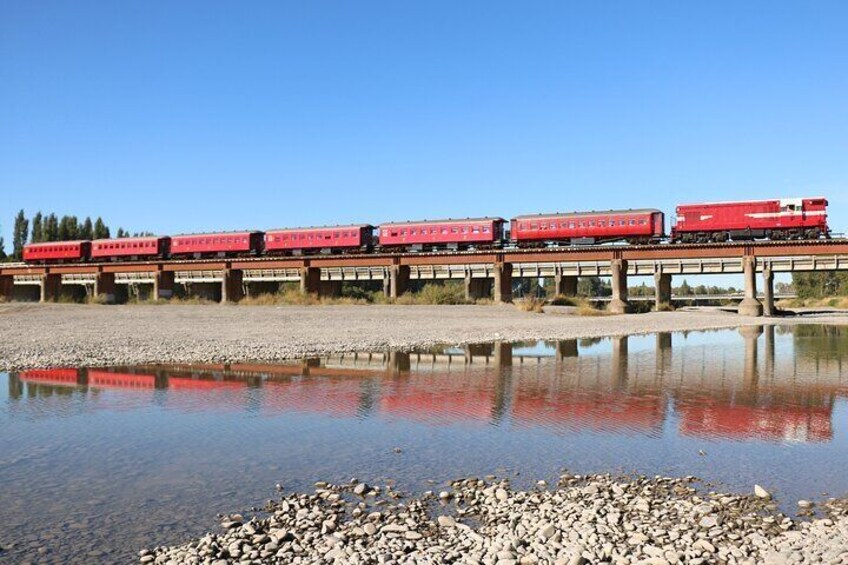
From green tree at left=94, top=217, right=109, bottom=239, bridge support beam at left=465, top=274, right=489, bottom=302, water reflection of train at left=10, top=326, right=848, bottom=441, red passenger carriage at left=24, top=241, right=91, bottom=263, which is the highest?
green tree at left=94, top=217, right=109, bottom=239

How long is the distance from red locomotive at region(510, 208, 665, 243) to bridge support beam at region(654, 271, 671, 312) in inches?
118

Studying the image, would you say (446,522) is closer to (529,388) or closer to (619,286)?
(529,388)

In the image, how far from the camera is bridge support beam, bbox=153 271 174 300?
65125 mm

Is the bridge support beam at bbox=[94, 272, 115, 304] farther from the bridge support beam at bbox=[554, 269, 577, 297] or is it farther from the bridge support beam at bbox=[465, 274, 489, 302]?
the bridge support beam at bbox=[554, 269, 577, 297]

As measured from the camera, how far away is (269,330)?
2950 cm

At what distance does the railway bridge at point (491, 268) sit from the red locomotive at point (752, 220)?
3.61ft

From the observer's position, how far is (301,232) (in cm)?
5928

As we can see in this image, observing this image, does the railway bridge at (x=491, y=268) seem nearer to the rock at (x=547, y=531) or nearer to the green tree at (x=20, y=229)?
the rock at (x=547, y=531)

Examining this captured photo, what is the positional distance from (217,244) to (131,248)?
11.0m

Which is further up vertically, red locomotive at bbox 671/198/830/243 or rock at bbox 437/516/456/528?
red locomotive at bbox 671/198/830/243

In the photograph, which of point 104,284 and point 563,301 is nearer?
point 563,301

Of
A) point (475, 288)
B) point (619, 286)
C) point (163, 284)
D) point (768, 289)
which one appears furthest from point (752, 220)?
point (163, 284)

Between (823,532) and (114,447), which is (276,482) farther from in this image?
(823,532)

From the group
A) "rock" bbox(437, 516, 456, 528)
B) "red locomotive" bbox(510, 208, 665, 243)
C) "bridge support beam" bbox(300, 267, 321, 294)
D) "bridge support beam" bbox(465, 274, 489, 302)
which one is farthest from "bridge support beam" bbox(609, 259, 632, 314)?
"rock" bbox(437, 516, 456, 528)
